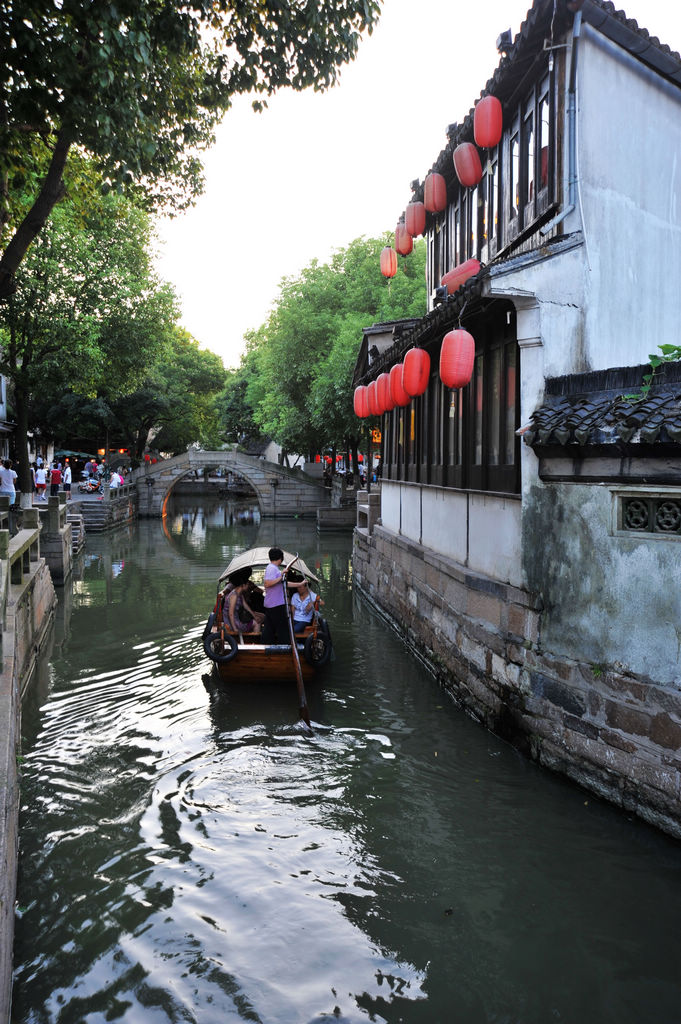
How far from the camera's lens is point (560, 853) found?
6.14 metres

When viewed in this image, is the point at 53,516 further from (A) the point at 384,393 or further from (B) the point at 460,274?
(B) the point at 460,274

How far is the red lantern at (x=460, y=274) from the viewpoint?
1140cm

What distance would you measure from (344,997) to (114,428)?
42.7 metres

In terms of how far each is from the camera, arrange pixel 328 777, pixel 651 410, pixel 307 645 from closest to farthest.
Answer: pixel 651 410 → pixel 328 777 → pixel 307 645

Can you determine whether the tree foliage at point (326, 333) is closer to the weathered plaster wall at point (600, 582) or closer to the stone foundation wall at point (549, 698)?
the stone foundation wall at point (549, 698)

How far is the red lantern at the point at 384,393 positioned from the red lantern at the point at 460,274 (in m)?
1.78

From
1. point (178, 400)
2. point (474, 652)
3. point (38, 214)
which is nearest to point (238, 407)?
point (178, 400)

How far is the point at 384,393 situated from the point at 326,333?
20290mm

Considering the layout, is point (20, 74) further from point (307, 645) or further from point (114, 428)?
point (114, 428)

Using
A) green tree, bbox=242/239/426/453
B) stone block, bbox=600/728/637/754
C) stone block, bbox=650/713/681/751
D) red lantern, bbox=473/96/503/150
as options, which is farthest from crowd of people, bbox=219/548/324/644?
green tree, bbox=242/239/426/453

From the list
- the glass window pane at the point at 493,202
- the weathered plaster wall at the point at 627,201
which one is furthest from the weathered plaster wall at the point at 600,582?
the glass window pane at the point at 493,202

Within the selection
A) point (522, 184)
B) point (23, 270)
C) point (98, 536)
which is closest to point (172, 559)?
point (98, 536)

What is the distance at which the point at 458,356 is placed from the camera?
832cm

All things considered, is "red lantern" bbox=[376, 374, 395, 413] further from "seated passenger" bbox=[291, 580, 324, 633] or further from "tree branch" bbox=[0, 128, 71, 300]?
"tree branch" bbox=[0, 128, 71, 300]
